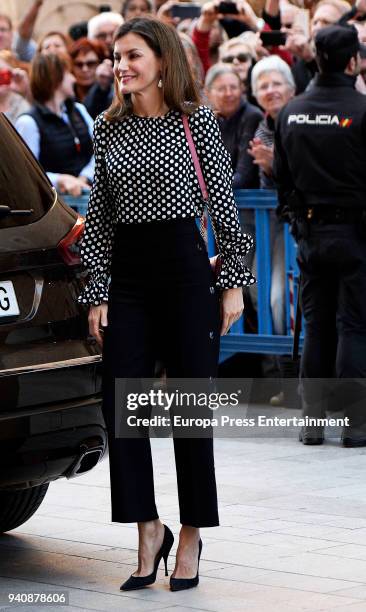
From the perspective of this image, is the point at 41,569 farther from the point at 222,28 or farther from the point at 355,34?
the point at 222,28

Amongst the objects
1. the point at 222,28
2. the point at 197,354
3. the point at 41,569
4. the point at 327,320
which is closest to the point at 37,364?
the point at 197,354

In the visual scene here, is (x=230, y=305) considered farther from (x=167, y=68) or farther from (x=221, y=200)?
(x=167, y=68)

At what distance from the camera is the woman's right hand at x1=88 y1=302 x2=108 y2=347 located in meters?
5.21

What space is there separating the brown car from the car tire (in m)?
0.56

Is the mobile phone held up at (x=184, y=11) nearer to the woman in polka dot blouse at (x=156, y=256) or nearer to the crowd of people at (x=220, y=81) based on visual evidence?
the crowd of people at (x=220, y=81)

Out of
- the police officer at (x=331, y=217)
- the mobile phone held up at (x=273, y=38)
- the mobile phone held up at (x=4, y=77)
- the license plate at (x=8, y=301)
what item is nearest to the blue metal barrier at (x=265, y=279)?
the police officer at (x=331, y=217)

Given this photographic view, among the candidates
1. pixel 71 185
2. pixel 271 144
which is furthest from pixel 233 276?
pixel 71 185

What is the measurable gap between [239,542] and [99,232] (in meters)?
1.48

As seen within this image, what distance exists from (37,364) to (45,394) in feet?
0.36

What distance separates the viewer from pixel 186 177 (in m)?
5.13

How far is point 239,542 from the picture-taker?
5.93 m

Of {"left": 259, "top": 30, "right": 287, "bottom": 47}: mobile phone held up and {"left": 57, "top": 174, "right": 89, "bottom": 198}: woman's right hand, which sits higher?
{"left": 259, "top": 30, "right": 287, "bottom": 47}: mobile phone held up

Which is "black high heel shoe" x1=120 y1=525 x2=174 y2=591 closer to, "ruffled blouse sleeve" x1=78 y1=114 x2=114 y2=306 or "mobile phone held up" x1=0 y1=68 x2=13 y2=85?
"ruffled blouse sleeve" x1=78 y1=114 x2=114 y2=306

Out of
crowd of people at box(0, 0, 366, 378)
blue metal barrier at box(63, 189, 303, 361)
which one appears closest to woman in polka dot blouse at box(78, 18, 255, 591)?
blue metal barrier at box(63, 189, 303, 361)
